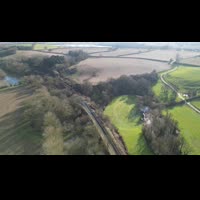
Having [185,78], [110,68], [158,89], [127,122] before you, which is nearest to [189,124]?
[127,122]

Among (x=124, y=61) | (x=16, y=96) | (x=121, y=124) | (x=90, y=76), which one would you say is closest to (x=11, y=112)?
(x=16, y=96)

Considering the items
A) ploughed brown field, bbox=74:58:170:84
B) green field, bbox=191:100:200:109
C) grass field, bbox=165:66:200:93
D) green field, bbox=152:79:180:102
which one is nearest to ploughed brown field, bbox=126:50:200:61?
ploughed brown field, bbox=74:58:170:84

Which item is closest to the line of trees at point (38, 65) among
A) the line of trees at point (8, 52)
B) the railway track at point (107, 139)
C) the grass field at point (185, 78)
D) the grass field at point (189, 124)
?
the line of trees at point (8, 52)

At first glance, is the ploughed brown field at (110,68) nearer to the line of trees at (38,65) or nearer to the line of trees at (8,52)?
the line of trees at (38,65)

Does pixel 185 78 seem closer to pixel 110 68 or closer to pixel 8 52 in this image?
pixel 110 68

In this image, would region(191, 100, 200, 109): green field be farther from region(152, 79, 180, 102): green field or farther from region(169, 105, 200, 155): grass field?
region(152, 79, 180, 102): green field

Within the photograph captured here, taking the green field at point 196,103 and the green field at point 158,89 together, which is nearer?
the green field at point 196,103
